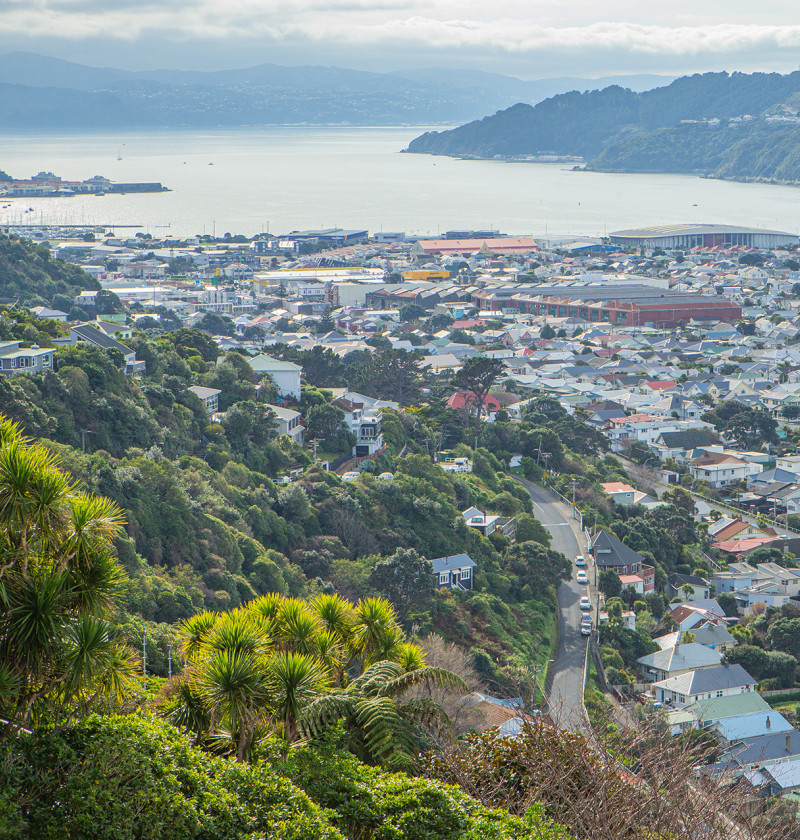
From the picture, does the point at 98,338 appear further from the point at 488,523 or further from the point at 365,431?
the point at 488,523

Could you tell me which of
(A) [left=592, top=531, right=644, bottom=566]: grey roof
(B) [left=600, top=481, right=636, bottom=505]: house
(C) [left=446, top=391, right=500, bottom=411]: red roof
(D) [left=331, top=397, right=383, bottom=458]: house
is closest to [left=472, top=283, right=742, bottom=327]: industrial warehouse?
(C) [left=446, top=391, right=500, bottom=411]: red roof

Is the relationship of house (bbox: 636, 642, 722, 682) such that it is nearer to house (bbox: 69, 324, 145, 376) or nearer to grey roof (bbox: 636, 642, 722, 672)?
grey roof (bbox: 636, 642, 722, 672)

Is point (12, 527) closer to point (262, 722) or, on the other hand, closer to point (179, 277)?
point (262, 722)

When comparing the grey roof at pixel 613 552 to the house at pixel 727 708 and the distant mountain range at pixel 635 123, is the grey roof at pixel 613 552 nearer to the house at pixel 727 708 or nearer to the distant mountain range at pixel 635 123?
the house at pixel 727 708

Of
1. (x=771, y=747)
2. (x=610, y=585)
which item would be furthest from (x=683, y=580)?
(x=771, y=747)

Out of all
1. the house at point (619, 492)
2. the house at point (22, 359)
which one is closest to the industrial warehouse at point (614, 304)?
the house at point (619, 492)

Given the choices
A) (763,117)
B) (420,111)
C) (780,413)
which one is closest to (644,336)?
(780,413)
